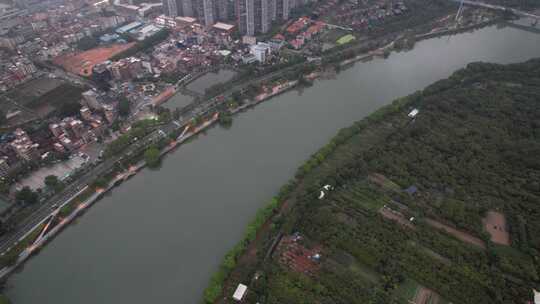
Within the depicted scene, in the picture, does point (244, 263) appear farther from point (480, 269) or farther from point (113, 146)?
point (113, 146)

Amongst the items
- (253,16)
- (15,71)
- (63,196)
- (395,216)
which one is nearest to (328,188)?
(395,216)

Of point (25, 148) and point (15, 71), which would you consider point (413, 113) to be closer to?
point (25, 148)

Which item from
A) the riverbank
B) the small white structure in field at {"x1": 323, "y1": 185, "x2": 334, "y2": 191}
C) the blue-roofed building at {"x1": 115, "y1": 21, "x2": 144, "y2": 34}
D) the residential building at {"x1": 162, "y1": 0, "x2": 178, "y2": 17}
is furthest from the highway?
the residential building at {"x1": 162, "y1": 0, "x2": 178, "y2": 17}

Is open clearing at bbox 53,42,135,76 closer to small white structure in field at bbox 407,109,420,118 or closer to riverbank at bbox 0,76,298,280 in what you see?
riverbank at bbox 0,76,298,280

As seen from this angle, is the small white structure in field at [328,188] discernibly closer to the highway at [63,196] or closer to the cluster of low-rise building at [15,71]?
the highway at [63,196]

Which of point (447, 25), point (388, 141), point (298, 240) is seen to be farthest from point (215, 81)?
point (447, 25)

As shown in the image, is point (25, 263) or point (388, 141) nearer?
point (25, 263)

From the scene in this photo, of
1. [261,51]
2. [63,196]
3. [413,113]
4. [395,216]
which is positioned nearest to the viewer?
[395,216]
